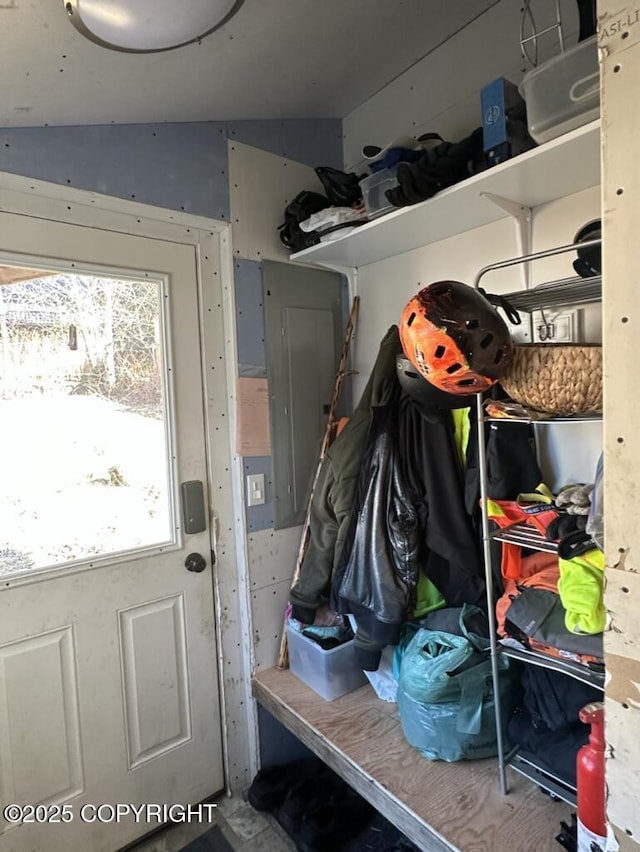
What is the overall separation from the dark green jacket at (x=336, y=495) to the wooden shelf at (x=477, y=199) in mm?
347

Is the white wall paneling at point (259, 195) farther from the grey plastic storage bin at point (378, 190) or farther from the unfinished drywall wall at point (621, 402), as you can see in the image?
the unfinished drywall wall at point (621, 402)

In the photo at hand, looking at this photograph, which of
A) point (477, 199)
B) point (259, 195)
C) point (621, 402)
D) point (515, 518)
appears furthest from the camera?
point (259, 195)

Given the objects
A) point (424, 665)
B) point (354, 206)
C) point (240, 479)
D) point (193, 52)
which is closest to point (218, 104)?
point (193, 52)

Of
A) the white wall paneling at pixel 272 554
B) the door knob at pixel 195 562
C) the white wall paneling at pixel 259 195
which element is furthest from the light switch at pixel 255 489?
the white wall paneling at pixel 259 195

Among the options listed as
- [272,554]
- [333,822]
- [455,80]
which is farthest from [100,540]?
[455,80]

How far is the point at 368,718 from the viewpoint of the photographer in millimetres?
1777

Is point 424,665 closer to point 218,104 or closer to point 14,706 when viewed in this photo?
point 14,706

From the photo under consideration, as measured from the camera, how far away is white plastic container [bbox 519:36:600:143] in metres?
1.15

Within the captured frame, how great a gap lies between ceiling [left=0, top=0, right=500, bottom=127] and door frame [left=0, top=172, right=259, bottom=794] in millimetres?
366

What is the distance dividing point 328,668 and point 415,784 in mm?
478

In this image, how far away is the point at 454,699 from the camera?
1.52m

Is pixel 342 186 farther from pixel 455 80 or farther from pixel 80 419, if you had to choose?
pixel 80 419

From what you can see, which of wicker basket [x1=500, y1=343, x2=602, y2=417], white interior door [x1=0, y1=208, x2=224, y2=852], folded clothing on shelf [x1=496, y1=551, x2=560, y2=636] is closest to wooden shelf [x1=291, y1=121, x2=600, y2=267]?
wicker basket [x1=500, y1=343, x2=602, y2=417]

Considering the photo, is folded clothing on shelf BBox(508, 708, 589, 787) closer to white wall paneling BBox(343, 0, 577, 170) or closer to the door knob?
the door knob
